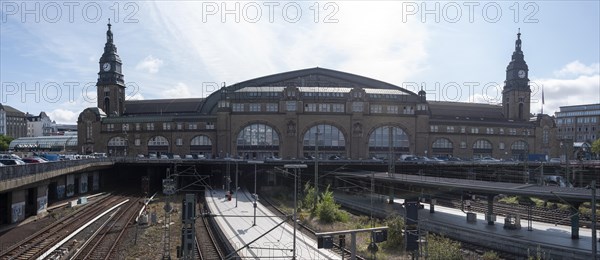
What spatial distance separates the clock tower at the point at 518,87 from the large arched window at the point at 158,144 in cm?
7639

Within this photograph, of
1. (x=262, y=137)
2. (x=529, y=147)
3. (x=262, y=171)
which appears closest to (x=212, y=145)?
(x=262, y=137)

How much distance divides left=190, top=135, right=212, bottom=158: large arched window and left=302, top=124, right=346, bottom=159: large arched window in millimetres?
18219

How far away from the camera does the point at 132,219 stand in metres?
35.0

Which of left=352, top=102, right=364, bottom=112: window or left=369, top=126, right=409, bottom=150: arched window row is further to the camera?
left=369, top=126, right=409, bottom=150: arched window row

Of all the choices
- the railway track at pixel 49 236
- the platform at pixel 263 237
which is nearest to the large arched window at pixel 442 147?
the platform at pixel 263 237

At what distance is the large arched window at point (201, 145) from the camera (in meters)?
79.8

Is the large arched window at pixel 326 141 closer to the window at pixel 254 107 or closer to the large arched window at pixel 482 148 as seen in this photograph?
the window at pixel 254 107

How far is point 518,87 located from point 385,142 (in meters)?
38.6

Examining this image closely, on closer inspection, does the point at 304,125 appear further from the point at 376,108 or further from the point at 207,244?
the point at 207,244

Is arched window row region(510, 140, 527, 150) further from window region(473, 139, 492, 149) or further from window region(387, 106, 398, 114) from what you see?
window region(387, 106, 398, 114)

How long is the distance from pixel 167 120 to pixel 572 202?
69216mm

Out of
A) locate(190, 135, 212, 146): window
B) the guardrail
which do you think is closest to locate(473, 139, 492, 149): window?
locate(190, 135, 212, 146): window

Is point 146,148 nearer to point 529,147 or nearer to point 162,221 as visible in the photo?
point 162,221

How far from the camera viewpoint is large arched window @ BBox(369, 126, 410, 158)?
7963 centimetres
